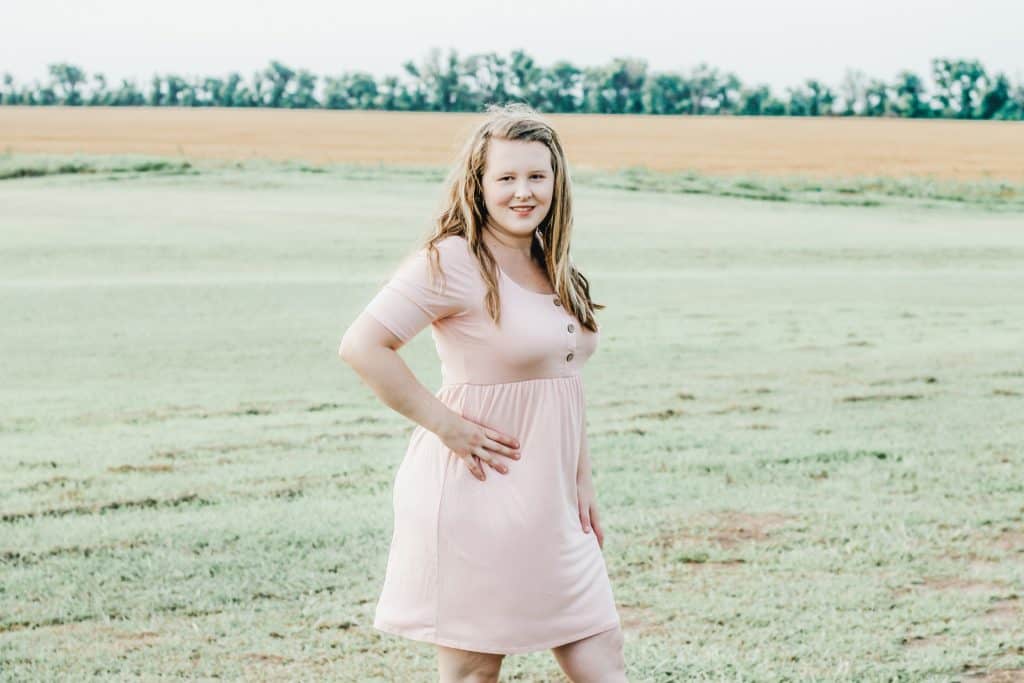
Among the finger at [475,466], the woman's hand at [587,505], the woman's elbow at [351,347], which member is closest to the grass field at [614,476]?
the woman's hand at [587,505]

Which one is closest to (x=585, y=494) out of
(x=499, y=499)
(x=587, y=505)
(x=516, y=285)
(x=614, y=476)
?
(x=587, y=505)

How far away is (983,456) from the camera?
714 centimetres

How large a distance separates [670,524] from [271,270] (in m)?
11.6

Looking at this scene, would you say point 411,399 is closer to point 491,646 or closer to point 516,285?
point 516,285

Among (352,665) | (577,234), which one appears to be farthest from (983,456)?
(577,234)

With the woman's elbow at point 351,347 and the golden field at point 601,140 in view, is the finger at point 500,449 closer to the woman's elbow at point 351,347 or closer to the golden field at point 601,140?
the woman's elbow at point 351,347

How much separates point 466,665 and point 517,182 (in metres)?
1.01

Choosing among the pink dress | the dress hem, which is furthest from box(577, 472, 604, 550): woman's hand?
the dress hem

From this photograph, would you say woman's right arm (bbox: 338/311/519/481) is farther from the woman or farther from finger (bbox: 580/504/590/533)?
finger (bbox: 580/504/590/533)

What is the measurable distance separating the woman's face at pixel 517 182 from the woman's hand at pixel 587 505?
585 millimetres

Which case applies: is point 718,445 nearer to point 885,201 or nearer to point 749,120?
point 885,201

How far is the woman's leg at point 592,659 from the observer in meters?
2.90

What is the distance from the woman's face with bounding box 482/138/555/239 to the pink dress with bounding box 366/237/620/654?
119mm

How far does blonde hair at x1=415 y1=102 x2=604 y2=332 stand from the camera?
2.86m
